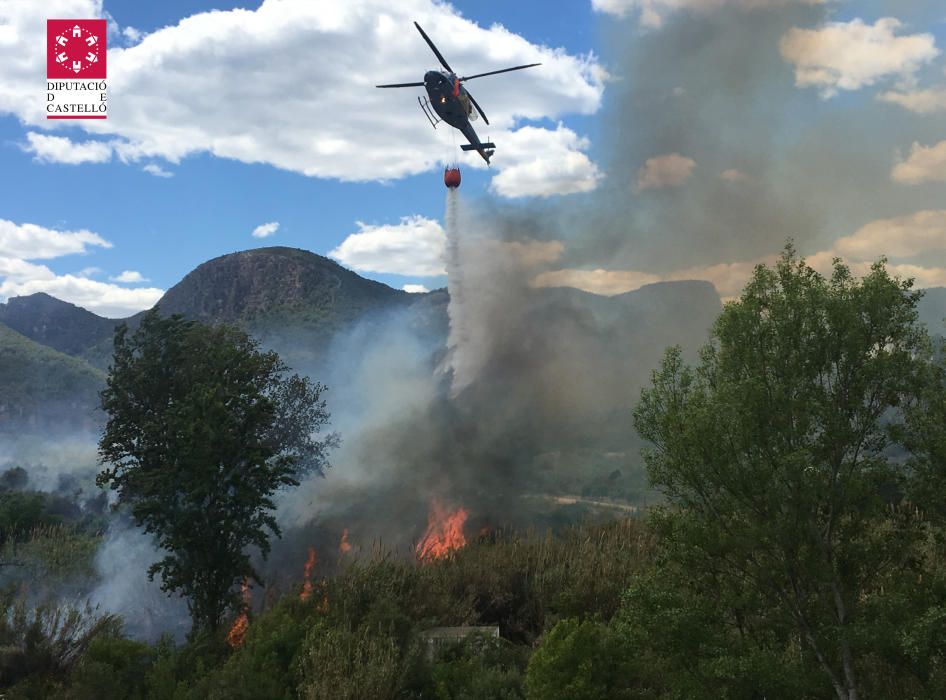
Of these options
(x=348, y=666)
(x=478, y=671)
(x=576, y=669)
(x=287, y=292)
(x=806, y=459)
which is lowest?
(x=478, y=671)

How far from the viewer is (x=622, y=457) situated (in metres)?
87.7

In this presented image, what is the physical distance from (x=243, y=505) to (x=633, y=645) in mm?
17608

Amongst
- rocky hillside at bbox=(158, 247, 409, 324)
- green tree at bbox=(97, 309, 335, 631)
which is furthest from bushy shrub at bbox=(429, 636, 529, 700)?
rocky hillside at bbox=(158, 247, 409, 324)

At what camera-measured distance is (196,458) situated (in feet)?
98.7

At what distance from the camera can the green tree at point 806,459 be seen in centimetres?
1759

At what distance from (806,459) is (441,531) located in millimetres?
33494

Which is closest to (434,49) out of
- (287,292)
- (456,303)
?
(456,303)

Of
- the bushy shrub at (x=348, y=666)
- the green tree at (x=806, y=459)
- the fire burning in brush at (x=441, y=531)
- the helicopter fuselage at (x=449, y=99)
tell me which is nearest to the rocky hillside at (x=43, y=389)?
the fire burning in brush at (x=441, y=531)

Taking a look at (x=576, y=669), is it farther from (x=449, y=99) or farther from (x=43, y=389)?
(x=43, y=389)

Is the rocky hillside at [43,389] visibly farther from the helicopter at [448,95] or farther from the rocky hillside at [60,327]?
the helicopter at [448,95]

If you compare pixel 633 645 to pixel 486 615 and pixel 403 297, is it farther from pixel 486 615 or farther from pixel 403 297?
pixel 403 297

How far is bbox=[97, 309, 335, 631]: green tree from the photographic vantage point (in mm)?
29344

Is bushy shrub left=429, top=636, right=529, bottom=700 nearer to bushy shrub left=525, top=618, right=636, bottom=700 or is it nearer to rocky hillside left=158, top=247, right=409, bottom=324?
bushy shrub left=525, top=618, right=636, bottom=700

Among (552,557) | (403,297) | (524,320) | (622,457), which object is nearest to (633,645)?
(552,557)
